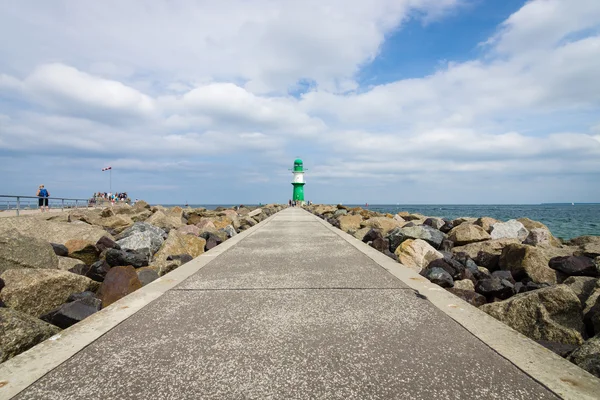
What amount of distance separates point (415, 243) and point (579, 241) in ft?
24.0

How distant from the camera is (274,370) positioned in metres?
1.90

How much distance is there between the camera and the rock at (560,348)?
255cm

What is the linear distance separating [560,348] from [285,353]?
2.15 m

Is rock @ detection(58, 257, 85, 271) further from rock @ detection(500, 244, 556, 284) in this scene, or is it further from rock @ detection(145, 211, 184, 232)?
rock @ detection(500, 244, 556, 284)

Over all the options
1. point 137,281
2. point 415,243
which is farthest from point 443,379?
point 415,243

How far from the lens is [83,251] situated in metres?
6.08

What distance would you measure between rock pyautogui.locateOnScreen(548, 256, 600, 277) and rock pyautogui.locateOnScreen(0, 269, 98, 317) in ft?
23.5

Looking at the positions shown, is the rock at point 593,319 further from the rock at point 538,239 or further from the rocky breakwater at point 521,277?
the rock at point 538,239

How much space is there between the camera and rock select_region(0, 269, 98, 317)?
11.3ft

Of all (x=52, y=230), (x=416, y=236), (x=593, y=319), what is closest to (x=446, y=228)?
(x=416, y=236)

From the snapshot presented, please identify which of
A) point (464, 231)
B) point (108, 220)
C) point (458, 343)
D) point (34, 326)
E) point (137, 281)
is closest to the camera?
point (458, 343)

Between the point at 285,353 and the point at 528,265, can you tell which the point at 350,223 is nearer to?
the point at 528,265

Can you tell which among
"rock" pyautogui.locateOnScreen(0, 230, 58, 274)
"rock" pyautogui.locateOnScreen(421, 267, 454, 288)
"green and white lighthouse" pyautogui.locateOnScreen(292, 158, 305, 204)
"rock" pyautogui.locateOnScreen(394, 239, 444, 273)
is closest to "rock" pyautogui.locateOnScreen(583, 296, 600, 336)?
"rock" pyautogui.locateOnScreen(421, 267, 454, 288)

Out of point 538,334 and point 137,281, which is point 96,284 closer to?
point 137,281
